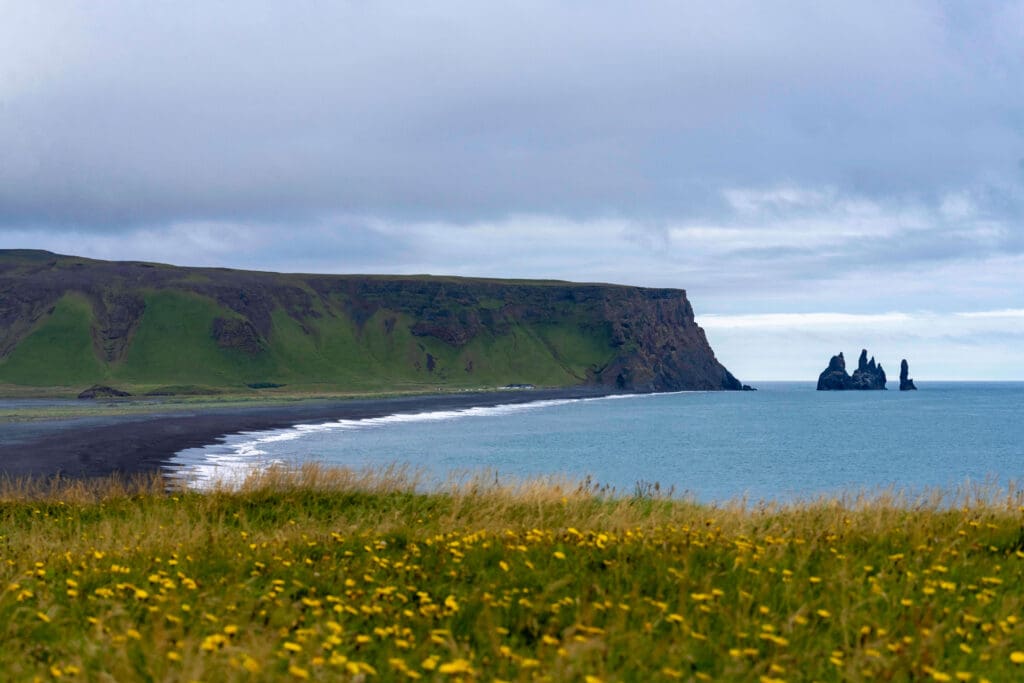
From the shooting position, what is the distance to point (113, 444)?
54312 mm

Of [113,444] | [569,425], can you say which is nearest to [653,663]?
[113,444]

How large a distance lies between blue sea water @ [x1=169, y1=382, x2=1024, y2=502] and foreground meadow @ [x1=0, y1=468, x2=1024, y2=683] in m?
18.0

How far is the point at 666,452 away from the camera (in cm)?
6506

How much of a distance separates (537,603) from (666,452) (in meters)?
59.1

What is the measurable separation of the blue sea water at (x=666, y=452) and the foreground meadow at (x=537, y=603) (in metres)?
18.0

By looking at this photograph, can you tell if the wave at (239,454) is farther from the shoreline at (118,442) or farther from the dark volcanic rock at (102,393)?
the dark volcanic rock at (102,393)

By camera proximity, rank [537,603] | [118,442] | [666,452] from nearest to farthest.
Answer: [537,603] < [118,442] < [666,452]

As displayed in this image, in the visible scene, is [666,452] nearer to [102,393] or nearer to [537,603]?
[537,603]

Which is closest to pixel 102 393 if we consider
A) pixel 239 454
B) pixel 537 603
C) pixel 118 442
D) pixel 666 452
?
pixel 118 442

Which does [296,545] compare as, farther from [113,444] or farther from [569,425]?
[569,425]

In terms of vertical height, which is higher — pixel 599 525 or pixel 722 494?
pixel 599 525

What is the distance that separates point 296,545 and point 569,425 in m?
88.1

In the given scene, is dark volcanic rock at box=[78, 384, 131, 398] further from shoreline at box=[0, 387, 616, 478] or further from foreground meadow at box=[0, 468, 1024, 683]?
foreground meadow at box=[0, 468, 1024, 683]

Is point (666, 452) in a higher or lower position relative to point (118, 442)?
higher
